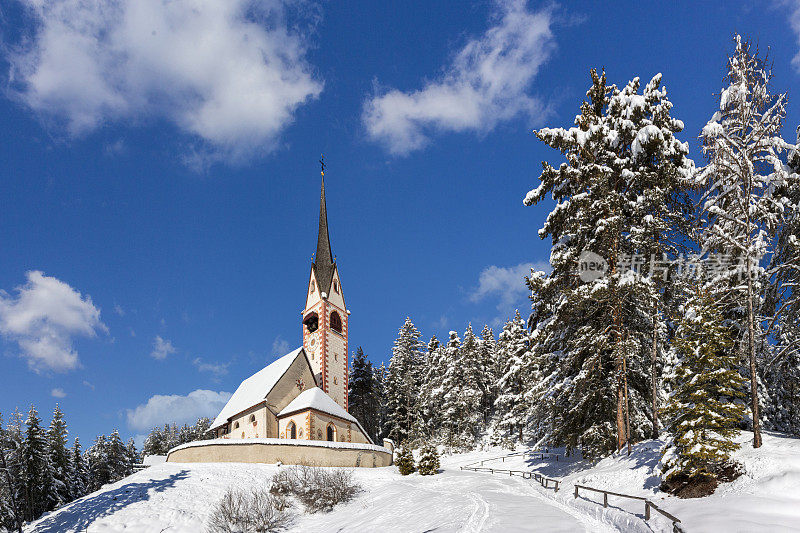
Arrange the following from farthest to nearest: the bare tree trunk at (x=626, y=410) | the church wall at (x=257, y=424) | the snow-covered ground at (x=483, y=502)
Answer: the church wall at (x=257, y=424) < the bare tree trunk at (x=626, y=410) < the snow-covered ground at (x=483, y=502)

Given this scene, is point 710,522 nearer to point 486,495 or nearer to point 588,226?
point 486,495

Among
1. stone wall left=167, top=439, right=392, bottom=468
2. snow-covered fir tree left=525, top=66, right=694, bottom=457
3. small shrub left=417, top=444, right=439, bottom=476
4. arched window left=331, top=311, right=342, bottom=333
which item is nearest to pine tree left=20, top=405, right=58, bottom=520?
stone wall left=167, top=439, right=392, bottom=468

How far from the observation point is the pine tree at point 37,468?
44500 mm

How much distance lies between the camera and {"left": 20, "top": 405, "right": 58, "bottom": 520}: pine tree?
146 feet

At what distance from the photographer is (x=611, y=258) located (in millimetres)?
22016

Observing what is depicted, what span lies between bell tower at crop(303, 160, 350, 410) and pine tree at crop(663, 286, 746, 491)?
3605cm

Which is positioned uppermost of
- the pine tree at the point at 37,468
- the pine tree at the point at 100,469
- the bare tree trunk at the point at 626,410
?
the bare tree trunk at the point at 626,410

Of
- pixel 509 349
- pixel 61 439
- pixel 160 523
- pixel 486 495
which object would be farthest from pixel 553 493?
pixel 61 439

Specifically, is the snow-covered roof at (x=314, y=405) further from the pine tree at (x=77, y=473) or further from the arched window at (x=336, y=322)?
the pine tree at (x=77, y=473)

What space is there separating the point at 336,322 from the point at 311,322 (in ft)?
8.87

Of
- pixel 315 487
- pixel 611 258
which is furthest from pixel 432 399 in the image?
pixel 611 258

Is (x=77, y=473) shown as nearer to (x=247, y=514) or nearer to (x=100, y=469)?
(x=100, y=469)

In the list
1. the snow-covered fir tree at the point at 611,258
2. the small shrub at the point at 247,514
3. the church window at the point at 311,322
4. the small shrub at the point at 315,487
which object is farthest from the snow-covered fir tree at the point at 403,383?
the snow-covered fir tree at the point at 611,258

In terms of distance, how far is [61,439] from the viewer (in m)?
56.3
